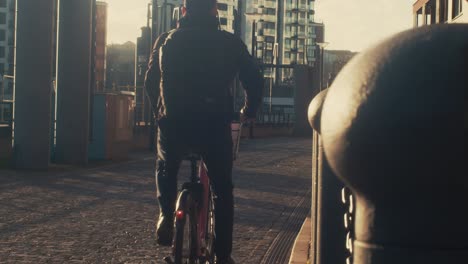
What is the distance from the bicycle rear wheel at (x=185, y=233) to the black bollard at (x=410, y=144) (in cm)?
268

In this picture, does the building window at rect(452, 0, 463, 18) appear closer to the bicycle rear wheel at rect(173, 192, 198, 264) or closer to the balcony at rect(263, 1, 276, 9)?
the bicycle rear wheel at rect(173, 192, 198, 264)

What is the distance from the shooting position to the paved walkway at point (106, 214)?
22.3 feet

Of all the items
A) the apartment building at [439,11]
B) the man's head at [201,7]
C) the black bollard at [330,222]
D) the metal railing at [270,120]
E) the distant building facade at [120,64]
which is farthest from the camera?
the distant building facade at [120,64]

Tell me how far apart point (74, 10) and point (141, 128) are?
1068 cm

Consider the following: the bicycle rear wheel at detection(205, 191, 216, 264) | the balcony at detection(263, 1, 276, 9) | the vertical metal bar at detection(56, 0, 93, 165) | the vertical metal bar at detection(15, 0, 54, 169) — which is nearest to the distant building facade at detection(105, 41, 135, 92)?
the balcony at detection(263, 1, 276, 9)

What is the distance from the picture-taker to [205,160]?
15.0ft

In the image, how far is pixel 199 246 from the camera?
15.1ft

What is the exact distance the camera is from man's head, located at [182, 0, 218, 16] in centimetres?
457

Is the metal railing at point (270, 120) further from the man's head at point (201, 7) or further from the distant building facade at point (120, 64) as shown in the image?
the distant building facade at point (120, 64)

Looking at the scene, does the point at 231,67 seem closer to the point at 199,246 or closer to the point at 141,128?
the point at 199,246

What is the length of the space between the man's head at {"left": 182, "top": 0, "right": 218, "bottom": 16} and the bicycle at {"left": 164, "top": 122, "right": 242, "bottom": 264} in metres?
0.66

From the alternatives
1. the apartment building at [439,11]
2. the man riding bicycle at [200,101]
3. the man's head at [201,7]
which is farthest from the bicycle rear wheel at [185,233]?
the apartment building at [439,11]

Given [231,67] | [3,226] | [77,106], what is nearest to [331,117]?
[231,67]

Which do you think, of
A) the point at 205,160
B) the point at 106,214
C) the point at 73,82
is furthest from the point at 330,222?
the point at 73,82
